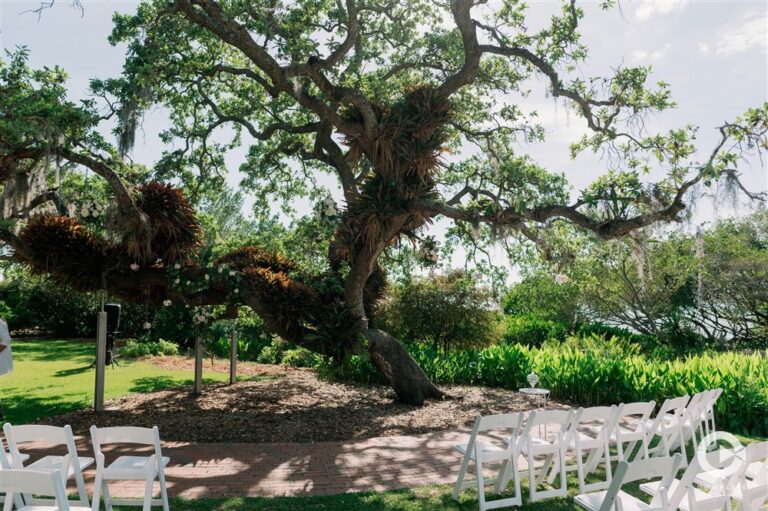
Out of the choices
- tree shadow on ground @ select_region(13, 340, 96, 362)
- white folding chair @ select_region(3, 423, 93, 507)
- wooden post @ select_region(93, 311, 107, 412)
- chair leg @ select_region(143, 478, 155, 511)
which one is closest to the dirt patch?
tree shadow on ground @ select_region(13, 340, 96, 362)

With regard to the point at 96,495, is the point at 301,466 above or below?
below

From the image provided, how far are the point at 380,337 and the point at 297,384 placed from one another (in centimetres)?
329

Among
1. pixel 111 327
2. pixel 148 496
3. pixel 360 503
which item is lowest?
pixel 360 503

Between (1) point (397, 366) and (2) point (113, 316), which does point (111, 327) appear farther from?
(1) point (397, 366)

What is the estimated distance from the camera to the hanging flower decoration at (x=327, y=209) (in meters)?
8.93

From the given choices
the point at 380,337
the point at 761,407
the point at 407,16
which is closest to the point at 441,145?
the point at 380,337

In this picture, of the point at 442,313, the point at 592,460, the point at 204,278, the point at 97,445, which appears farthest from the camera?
the point at 442,313

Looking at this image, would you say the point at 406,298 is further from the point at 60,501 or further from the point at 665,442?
the point at 60,501

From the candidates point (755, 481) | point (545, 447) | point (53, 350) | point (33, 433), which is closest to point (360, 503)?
point (545, 447)

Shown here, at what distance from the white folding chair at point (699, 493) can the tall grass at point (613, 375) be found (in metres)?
4.08

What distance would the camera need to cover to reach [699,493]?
3.95 m

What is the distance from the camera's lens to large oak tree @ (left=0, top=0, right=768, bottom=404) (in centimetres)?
774

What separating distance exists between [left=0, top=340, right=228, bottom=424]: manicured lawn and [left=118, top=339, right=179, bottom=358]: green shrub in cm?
100

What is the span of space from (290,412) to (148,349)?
10.1m
